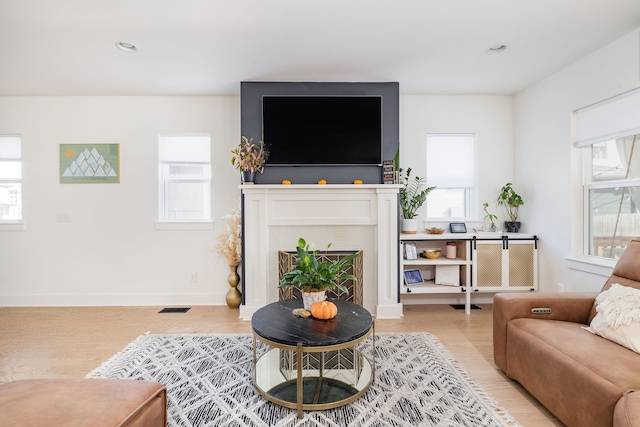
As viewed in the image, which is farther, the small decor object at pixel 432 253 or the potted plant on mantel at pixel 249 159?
the small decor object at pixel 432 253

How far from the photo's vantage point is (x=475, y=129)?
3986 millimetres

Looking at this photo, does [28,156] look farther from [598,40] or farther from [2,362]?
[598,40]

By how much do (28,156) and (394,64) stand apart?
4.44 m

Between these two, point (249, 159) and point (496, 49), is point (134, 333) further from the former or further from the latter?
point (496, 49)

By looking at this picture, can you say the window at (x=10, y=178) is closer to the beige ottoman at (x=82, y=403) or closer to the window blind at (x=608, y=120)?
the beige ottoman at (x=82, y=403)

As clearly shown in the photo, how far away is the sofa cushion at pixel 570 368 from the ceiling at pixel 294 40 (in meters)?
2.15

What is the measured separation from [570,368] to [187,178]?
4.01 meters

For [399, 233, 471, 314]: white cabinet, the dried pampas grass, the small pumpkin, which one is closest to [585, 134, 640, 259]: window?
[399, 233, 471, 314]: white cabinet

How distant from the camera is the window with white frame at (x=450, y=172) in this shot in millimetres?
4031

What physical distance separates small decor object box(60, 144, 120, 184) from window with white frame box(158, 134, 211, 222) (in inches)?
23.3

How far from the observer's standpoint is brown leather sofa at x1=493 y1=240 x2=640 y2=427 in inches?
55.1

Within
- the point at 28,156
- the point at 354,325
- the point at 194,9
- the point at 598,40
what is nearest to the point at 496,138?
the point at 598,40

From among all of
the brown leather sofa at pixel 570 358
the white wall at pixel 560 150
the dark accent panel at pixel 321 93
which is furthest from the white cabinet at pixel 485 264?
the brown leather sofa at pixel 570 358

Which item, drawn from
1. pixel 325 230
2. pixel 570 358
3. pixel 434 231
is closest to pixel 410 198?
pixel 434 231
